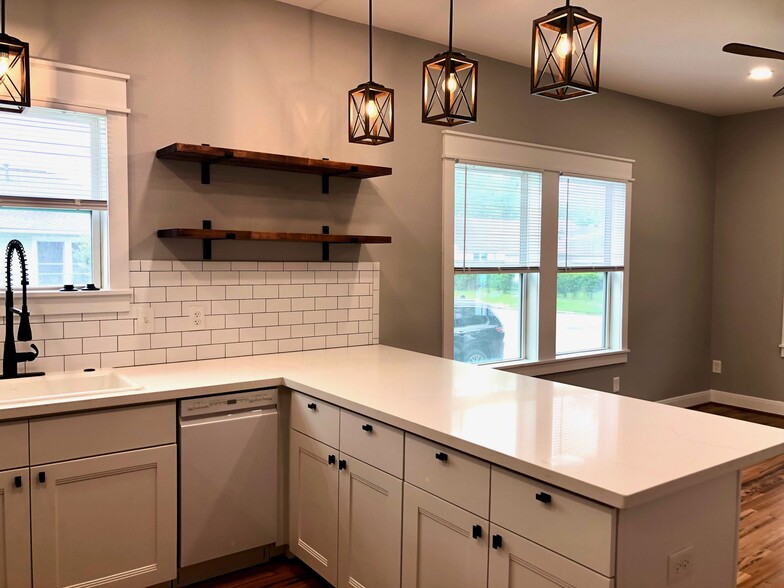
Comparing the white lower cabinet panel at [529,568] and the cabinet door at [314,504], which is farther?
the cabinet door at [314,504]

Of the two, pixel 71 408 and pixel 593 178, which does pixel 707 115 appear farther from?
pixel 71 408

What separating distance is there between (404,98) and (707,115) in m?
3.51

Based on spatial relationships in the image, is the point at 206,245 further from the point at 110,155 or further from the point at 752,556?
the point at 752,556

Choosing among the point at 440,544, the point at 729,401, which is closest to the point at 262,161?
the point at 440,544

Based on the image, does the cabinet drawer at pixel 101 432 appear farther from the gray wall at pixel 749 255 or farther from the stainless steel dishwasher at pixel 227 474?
the gray wall at pixel 749 255

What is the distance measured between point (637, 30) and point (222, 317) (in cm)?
288

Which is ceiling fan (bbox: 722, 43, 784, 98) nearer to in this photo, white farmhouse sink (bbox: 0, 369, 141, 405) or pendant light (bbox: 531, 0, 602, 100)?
pendant light (bbox: 531, 0, 602, 100)

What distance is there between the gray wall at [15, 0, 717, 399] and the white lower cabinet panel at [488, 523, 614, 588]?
2083 millimetres

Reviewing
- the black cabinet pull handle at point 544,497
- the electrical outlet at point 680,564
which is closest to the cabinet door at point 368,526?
the black cabinet pull handle at point 544,497

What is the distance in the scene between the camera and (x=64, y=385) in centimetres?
275

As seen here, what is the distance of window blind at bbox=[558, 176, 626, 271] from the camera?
4.84m

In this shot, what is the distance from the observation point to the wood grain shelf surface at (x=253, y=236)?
9.74 feet

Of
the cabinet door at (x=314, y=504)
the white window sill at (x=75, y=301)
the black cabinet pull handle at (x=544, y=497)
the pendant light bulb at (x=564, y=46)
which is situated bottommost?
the cabinet door at (x=314, y=504)

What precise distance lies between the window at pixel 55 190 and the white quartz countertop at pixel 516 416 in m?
0.57
